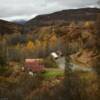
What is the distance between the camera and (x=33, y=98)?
22828 mm

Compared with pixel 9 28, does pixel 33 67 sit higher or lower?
lower

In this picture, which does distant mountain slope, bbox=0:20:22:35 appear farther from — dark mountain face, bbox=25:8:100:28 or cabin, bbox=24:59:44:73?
cabin, bbox=24:59:44:73

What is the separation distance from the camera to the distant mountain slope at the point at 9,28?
302 feet

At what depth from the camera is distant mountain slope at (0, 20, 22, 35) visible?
9194cm

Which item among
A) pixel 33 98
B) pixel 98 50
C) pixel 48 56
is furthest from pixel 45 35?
pixel 98 50

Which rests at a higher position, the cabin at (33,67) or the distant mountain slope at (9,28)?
the distant mountain slope at (9,28)

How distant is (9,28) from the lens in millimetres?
95688

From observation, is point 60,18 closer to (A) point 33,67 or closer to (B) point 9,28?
(B) point 9,28

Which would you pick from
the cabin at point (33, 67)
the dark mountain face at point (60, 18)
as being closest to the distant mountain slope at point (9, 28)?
the dark mountain face at point (60, 18)

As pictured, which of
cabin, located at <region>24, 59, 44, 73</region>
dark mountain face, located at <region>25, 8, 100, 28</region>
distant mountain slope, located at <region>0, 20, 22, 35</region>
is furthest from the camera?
dark mountain face, located at <region>25, 8, 100, 28</region>

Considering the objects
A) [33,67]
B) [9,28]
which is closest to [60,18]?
[9,28]

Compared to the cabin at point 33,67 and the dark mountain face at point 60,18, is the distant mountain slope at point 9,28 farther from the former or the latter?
the cabin at point 33,67

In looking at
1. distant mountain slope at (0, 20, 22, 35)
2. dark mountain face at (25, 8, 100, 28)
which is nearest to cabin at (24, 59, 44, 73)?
distant mountain slope at (0, 20, 22, 35)

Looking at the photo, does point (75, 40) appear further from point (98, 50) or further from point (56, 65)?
point (98, 50)
